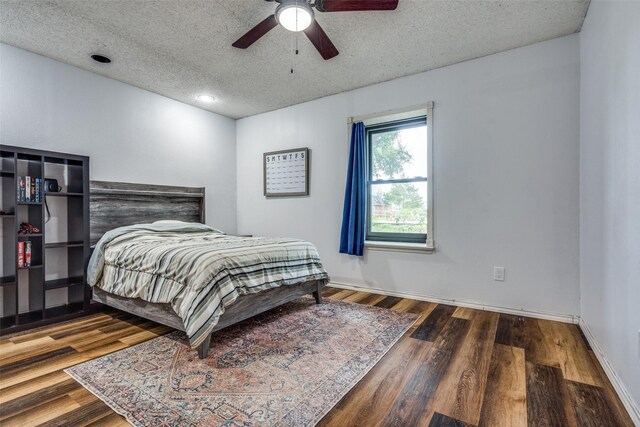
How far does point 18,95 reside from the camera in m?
2.70

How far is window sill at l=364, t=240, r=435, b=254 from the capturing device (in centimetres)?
320

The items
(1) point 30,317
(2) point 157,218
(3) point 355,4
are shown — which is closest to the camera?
(3) point 355,4

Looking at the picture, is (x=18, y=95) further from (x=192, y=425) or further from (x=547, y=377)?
(x=547, y=377)

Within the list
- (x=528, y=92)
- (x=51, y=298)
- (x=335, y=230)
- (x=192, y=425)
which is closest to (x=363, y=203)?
(x=335, y=230)

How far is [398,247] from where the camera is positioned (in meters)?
3.38

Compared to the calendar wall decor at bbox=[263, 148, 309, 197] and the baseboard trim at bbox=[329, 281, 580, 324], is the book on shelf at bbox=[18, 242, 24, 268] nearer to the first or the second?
the calendar wall decor at bbox=[263, 148, 309, 197]

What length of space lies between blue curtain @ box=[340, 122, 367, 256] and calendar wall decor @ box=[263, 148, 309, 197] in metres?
0.70

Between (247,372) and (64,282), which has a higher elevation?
(64,282)

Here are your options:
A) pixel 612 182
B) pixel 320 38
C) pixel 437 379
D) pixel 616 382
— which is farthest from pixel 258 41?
pixel 616 382

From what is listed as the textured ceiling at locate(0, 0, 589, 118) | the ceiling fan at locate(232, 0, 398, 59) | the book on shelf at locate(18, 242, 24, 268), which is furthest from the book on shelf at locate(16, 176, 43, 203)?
the ceiling fan at locate(232, 0, 398, 59)

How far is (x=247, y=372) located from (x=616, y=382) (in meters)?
1.95

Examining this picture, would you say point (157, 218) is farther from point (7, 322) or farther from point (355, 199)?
point (355, 199)

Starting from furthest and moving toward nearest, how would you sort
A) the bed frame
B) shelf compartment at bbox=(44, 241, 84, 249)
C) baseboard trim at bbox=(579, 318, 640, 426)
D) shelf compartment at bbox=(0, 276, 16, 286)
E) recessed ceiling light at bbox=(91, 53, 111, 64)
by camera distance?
recessed ceiling light at bbox=(91, 53, 111, 64) → shelf compartment at bbox=(44, 241, 84, 249) → shelf compartment at bbox=(0, 276, 16, 286) → the bed frame → baseboard trim at bbox=(579, 318, 640, 426)

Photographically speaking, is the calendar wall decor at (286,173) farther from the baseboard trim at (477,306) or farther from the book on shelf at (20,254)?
the book on shelf at (20,254)
